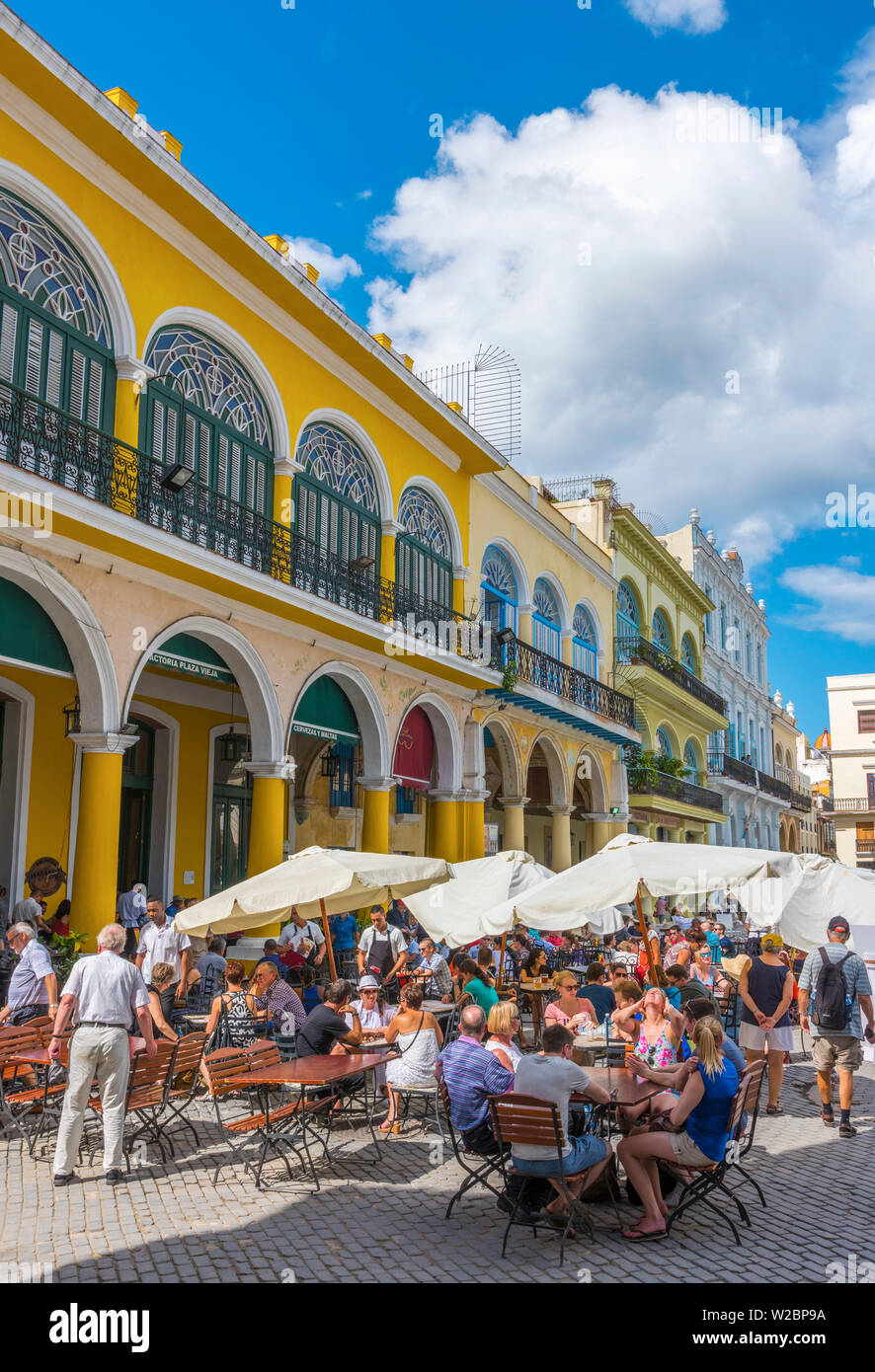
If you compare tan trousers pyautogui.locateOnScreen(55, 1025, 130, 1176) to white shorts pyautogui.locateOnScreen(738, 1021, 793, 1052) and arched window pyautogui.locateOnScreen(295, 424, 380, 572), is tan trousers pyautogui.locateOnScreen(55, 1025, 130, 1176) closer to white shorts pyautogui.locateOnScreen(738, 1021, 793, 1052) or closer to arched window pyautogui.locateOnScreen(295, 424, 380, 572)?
white shorts pyautogui.locateOnScreen(738, 1021, 793, 1052)

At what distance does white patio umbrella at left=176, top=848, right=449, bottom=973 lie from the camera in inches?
356

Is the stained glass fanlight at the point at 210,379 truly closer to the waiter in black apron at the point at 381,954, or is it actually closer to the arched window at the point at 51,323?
the arched window at the point at 51,323

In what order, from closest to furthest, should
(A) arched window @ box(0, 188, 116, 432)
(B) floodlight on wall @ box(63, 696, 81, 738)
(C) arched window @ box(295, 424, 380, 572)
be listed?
(A) arched window @ box(0, 188, 116, 432)
(B) floodlight on wall @ box(63, 696, 81, 738)
(C) arched window @ box(295, 424, 380, 572)

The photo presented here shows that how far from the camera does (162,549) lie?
1085cm

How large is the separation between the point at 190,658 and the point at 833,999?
857 cm

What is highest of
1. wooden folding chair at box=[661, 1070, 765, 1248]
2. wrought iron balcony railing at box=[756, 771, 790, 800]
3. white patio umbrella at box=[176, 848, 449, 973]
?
wrought iron balcony railing at box=[756, 771, 790, 800]

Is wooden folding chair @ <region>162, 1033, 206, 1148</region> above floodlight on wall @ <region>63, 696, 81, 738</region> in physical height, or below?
below

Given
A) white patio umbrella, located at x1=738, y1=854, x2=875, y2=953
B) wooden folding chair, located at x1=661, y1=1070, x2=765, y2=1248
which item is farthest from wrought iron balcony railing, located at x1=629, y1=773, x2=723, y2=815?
wooden folding chair, located at x1=661, y1=1070, x2=765, y2=1248

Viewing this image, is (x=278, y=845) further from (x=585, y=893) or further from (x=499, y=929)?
(x=585, y=893)

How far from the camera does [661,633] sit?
33438 millimetres

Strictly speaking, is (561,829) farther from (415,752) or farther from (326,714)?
(326,714)

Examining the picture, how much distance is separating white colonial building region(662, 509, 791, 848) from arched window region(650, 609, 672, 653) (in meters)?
4.82

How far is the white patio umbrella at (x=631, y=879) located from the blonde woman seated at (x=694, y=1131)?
8.74 ft

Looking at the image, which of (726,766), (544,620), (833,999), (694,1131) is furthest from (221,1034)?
(726,766)
